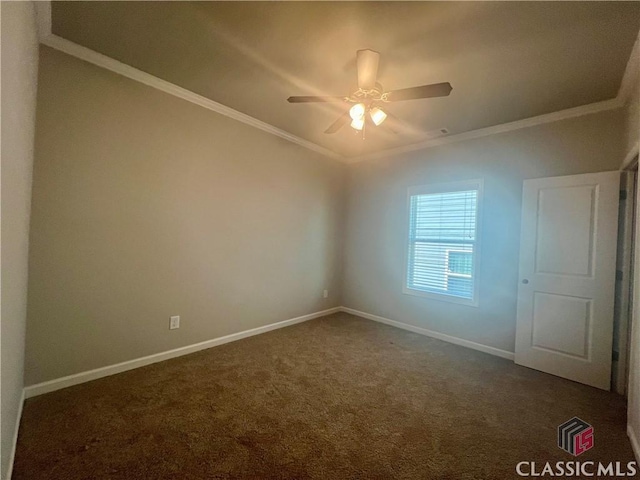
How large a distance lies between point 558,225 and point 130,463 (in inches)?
153

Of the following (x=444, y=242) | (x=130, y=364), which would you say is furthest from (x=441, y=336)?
(x=130, y=364)

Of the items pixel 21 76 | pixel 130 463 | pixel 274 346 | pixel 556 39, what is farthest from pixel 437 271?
pixel 21 76

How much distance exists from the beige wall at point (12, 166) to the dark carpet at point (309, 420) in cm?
38

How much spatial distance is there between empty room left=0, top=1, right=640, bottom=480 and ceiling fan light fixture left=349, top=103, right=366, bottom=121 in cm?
11

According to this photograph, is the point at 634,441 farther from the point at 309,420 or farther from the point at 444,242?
the point at 444,242

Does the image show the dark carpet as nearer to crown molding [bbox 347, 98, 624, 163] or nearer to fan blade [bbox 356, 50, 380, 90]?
fan blade [bbox 356, 50, 380, 90]

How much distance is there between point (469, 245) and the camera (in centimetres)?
340

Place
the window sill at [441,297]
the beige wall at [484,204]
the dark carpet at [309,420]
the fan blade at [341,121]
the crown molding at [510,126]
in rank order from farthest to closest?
1. the window sill at [441,297]
2. the beige wall at [484,204]
3. the crown molding at [510,126]
4. the fan blade at [341,121]
5. the dark carpet at [309,420]

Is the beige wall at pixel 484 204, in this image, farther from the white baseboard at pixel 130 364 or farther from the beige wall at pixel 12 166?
the beige wall at pixel 12 166

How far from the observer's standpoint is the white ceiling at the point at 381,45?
1.70 metres

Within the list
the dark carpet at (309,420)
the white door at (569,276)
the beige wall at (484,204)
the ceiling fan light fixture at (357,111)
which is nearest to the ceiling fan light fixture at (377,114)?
the ceiling fan light fixture at (357,111)

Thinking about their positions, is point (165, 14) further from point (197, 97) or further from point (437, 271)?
point (437, 271)

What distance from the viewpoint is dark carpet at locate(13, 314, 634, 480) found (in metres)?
1.53

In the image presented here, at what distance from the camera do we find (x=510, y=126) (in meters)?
3.10
